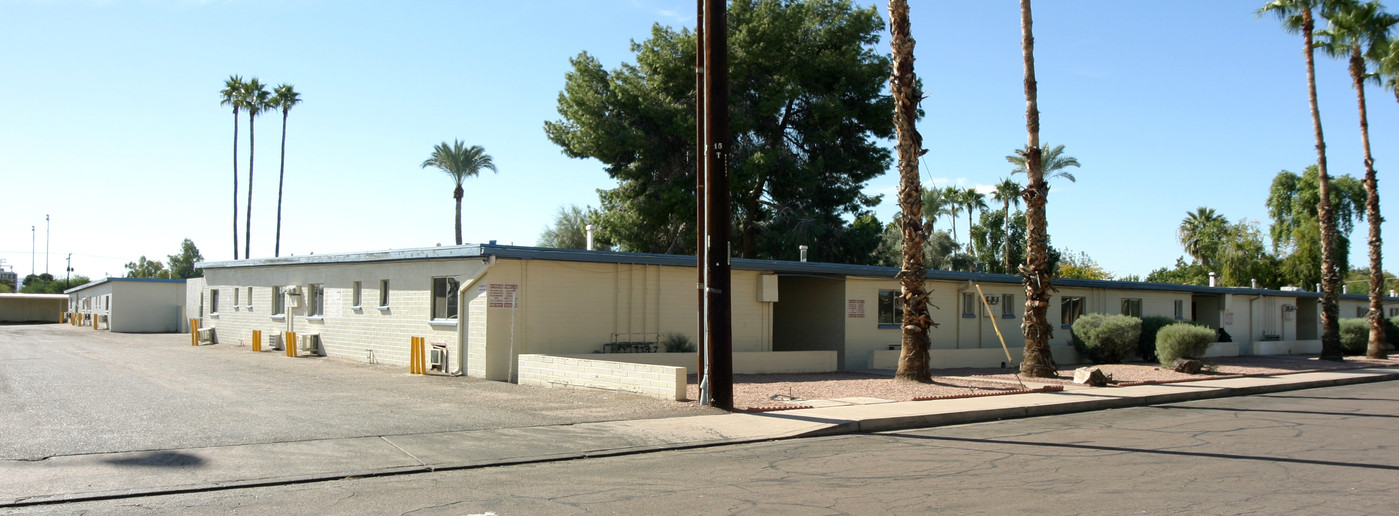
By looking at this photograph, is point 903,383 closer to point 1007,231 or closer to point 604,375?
point 604,375

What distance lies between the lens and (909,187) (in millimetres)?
19234

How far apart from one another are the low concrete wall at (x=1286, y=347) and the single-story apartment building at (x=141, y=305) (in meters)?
41.1

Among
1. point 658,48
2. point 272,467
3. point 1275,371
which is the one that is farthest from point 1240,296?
point 272,467

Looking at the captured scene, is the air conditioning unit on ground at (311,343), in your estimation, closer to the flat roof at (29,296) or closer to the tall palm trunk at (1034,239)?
the tall palm trunk at (1034,239)

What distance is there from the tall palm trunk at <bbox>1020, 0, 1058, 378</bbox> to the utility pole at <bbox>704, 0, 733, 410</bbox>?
32.0 ft

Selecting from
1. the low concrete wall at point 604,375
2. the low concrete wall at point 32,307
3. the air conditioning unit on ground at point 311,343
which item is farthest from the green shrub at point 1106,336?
the low concrete wall at point 32,307

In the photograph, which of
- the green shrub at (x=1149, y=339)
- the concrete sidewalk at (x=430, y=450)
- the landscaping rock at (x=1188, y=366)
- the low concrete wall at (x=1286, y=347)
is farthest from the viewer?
the low concrete wall at (x=1286, y=347)

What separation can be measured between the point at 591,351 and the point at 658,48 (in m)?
18.2

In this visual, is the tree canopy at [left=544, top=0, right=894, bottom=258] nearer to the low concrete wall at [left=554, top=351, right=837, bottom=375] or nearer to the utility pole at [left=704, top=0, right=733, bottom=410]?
the low concrete wall at [left=554, top=351, right=837, bottom=375]

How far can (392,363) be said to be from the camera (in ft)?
72.5

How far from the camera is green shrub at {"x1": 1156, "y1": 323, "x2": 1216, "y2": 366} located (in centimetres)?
2456

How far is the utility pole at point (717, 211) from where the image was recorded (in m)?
13.7

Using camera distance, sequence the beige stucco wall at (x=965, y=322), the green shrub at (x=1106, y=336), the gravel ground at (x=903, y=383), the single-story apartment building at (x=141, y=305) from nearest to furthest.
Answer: the gravel ground at (x=903, y=383), the beige stucco wall at (x=965, y=322), the green shrub at (x=1106, y=336), the single-story apartment building at (x=141, y=305)

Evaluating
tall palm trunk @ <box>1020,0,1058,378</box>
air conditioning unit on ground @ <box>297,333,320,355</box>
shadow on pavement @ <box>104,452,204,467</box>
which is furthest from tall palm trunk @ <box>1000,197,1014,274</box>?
shadow on pavement @ <box>104,452,204,467</box>
